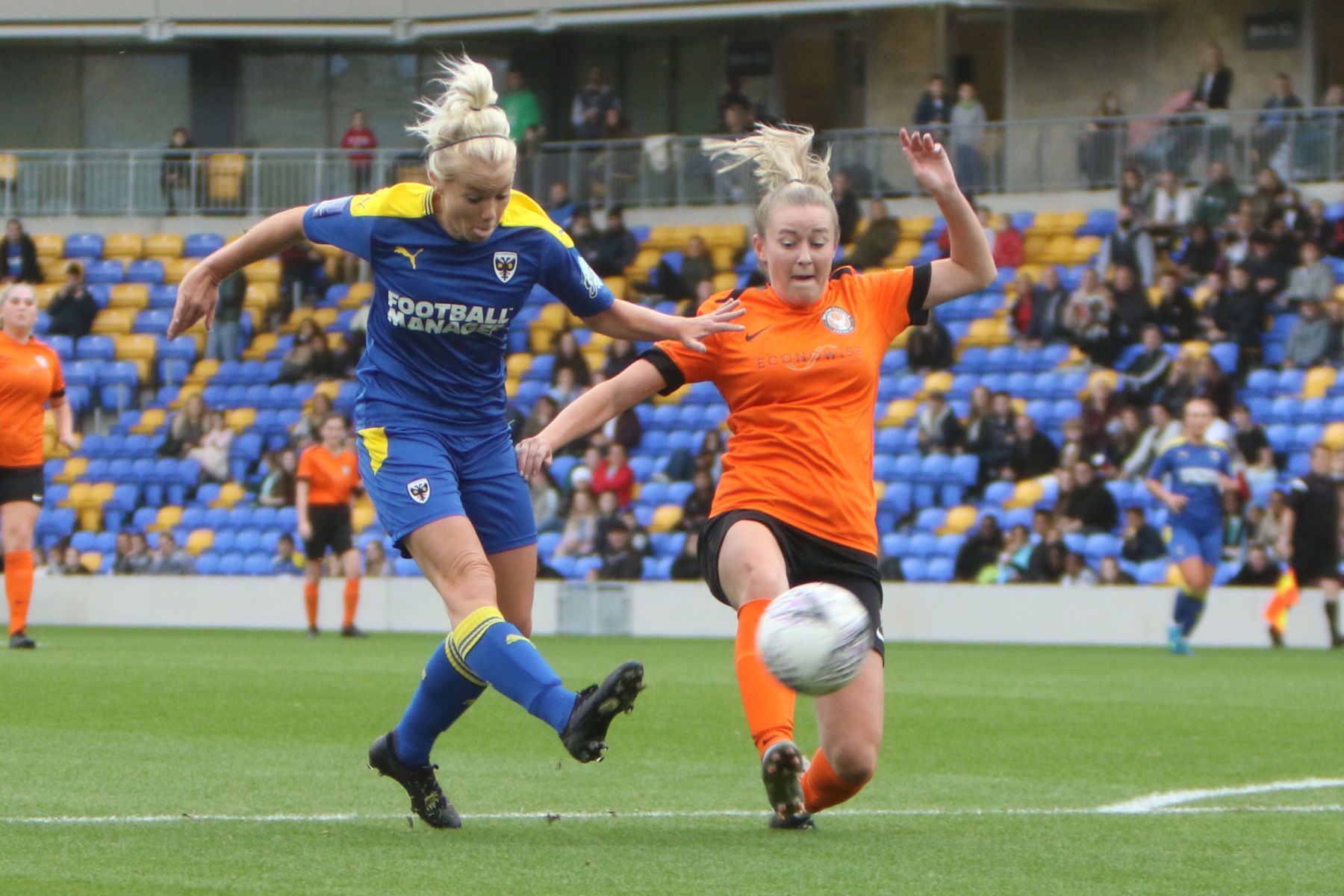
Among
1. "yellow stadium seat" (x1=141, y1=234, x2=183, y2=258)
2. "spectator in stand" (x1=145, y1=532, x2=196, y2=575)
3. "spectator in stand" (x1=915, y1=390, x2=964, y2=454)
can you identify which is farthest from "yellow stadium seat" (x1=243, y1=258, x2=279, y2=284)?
"spectator in stand" (x1=915, y1=390, x2=964, y2=454)

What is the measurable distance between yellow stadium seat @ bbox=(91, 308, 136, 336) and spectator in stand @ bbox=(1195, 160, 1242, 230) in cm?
1327

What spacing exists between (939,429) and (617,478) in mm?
3259

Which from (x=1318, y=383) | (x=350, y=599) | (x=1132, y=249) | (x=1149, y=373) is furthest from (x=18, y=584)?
(x=1318, y=383)

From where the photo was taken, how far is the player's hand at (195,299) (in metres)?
6.09

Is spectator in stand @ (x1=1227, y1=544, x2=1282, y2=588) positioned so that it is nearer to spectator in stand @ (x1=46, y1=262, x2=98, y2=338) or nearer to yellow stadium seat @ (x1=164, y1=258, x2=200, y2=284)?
yellow stadium seat @ (x1=164, y1=258, x2=200, y2=284)

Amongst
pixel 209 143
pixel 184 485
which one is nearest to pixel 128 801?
pixel 184 485

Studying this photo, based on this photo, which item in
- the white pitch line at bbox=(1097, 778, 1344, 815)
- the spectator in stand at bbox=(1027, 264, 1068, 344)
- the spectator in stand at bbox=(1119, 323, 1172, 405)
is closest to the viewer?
the white pitch line at bbox=(1097, 778, 1344, 815)

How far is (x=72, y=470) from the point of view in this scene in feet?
81.2

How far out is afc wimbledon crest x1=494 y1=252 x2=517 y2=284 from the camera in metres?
6.14

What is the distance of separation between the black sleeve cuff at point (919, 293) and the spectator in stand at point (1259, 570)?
38.1ft

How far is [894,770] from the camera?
8.15 metres

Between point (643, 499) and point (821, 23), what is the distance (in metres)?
9.41

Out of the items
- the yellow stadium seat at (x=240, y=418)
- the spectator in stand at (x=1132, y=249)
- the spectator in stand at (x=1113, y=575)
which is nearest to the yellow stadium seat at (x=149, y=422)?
the yellow stadium seat at (x=240, y=418)

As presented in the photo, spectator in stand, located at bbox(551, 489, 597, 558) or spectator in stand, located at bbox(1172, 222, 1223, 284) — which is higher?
spectator in stand, located at bbox(1172, 222, 1223, 284)
